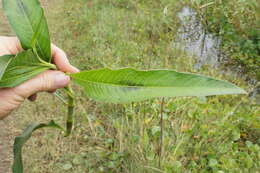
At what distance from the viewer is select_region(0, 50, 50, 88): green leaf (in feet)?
2.07

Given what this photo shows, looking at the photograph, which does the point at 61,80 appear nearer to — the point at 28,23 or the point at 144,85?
the point at 28,23

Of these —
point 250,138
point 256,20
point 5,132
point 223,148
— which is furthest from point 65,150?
point 256,20

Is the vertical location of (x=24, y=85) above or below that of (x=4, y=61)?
below

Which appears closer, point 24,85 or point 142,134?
point 24,85

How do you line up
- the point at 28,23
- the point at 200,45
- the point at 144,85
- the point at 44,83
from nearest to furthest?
the point at 144,85
the point at 28,23
the point at 44,83
the point at 200,45

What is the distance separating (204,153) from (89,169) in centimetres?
75

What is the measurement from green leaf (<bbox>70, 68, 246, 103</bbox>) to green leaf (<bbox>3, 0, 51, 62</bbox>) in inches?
5.8

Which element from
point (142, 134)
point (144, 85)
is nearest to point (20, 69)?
point (144, 85)

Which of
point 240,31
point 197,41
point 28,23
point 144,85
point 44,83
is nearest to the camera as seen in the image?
point 144,85

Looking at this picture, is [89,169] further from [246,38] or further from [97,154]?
[246,38]

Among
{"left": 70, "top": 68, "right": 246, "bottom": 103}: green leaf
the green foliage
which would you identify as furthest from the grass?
{"left": 70, "top": 68, "right": 246, "bottom": 103}: green leaf

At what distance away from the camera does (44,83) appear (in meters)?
0.88

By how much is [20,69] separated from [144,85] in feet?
1.02

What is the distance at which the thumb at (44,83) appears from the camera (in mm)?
831
